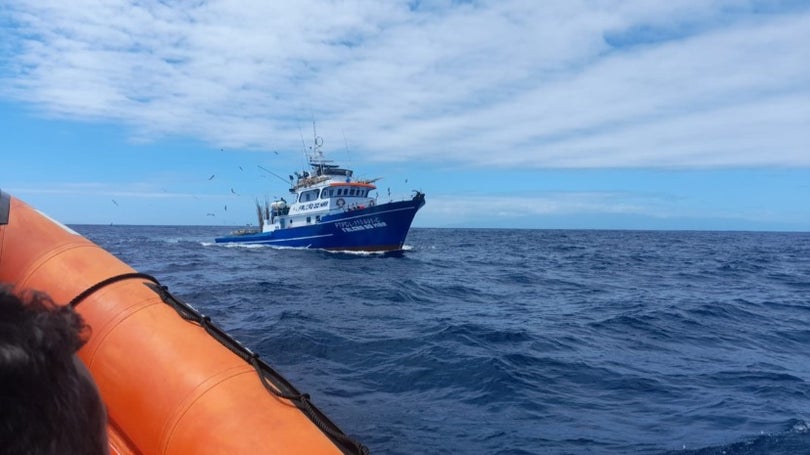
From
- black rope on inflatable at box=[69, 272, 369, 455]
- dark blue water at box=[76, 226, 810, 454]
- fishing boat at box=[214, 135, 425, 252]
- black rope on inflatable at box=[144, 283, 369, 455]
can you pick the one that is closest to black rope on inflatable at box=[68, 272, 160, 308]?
black rope on inflatable at box=[69, 272, 369, 455]

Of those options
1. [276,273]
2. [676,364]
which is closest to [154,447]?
[676,364]

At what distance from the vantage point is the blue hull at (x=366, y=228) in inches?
1053

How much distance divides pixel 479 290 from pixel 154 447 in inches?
500

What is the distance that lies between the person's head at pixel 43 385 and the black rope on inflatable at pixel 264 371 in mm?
1635

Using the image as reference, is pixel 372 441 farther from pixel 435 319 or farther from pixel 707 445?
pixel 435 319

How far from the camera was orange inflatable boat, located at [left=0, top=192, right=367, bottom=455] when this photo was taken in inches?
96.1

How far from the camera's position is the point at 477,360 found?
712 centimetres

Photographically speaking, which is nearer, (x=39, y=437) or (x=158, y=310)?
(x=39, y=437)

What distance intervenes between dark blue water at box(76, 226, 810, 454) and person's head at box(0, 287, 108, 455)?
390 cm

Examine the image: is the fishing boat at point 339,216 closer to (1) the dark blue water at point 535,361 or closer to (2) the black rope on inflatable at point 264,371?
(1) the dark blue water at point 535,361

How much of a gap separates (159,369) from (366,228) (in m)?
24.3

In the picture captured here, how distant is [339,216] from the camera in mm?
26766

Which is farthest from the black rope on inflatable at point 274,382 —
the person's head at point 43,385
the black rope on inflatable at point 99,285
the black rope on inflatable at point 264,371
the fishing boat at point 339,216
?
the fishing boat at point 339,216

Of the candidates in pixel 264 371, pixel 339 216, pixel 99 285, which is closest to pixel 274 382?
pixel 264 371
